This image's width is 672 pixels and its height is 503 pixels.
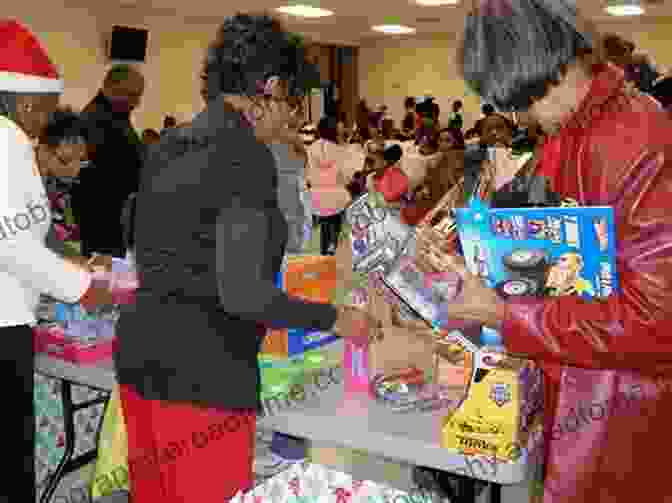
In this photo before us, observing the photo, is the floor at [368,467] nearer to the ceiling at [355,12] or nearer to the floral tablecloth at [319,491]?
the floral tablecloth at [319,491]

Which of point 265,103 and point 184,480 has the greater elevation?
point 265,103

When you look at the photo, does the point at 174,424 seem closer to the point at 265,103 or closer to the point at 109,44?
the point at 265,103

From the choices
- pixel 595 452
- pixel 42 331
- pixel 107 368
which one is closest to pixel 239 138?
pixel 595 452

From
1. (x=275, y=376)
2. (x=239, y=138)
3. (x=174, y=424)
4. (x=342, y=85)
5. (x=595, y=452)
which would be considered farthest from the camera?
(x=342, y=85)

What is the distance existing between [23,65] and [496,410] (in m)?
1.27

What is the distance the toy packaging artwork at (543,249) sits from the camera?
3.18 ft

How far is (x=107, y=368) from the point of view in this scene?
202 cm

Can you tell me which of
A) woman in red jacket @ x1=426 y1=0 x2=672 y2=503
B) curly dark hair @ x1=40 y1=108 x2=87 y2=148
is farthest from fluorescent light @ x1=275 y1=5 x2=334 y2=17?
woman in red jacket @ x1=426 y1=0 x2=672 y2=503

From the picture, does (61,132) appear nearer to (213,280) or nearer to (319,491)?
(213,280)

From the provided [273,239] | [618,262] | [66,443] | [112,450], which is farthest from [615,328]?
[66,443]

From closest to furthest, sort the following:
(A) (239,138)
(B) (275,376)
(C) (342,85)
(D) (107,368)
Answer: (A) (239,138), (B) (275,376), (D) (107,368), (C) (342,85)

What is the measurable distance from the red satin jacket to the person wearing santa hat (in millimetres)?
1069

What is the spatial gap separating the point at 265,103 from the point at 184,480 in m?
0.71

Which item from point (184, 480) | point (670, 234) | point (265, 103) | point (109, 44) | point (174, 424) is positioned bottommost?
point (184, 480)
